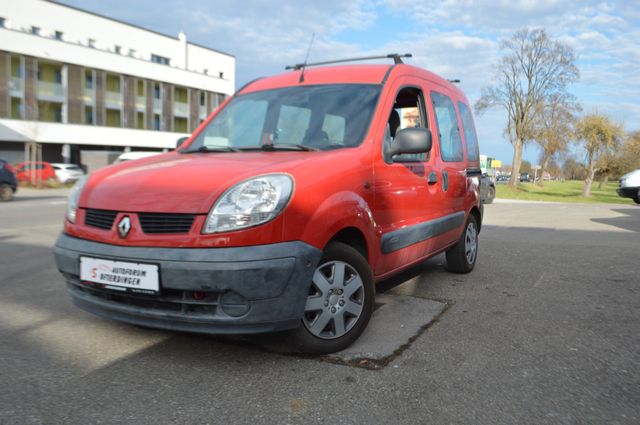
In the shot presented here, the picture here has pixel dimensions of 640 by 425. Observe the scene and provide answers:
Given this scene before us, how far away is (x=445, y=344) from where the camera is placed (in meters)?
3.36

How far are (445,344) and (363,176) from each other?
1198 mm

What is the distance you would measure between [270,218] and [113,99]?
47.3 m

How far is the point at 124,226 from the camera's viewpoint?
283 centimetres

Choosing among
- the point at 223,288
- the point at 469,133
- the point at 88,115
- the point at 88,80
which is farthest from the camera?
the point at 88,115

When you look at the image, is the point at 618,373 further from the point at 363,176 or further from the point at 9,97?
the point at 9,97

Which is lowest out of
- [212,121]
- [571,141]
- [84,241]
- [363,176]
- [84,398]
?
[84,398]

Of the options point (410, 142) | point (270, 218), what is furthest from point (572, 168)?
point (270, 218)

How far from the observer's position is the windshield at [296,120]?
142 inches

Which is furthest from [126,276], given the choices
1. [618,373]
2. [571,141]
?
[571,141]

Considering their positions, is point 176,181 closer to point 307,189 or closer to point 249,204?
point 249,204

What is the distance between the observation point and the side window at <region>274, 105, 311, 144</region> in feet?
12.3

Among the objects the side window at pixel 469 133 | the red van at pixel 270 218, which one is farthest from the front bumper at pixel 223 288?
the side window at pixel 469 133

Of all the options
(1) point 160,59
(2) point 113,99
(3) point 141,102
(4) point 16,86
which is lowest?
(4) point 16,86

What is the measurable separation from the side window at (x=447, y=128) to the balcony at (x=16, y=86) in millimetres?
41147
